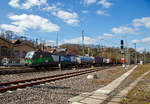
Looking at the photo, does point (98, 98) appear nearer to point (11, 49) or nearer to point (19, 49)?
point (11, 49)

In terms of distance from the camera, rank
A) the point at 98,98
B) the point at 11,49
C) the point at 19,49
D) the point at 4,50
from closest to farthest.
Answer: the point at 98,98
the point at 4,50
the point at 11,49
the point at 19,49

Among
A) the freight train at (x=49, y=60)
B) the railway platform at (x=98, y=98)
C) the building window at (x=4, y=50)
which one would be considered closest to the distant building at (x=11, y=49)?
the building window at (x=4, y=50)

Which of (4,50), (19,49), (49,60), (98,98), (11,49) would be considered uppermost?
(19,49)

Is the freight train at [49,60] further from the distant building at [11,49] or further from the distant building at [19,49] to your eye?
the distant building at [19,49]

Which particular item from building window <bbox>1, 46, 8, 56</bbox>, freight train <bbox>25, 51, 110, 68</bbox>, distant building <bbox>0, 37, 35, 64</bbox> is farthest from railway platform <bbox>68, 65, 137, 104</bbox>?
building window <bbox>1, 46, 8, 56</bbox>

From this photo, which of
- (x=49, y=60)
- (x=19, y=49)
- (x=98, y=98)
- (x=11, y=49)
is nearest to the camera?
(x=98, y=98)

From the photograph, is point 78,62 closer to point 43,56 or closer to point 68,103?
point 43,56

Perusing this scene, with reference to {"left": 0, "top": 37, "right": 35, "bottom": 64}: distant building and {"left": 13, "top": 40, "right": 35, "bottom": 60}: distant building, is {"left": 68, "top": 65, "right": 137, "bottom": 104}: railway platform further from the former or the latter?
{"left": 13, "top": 40, "right": 35, "bottom": 60}: distant building

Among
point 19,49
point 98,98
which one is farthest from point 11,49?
point 98,98

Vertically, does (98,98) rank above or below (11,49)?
below

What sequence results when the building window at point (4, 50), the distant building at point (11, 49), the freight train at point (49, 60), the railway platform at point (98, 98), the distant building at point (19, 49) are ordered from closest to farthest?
the railway platform at point (98, 98)
the freight train at point (49, 60)
the distant building at point (11, 49)
the building window at point (4, 50)
the distant building at point (19, 49)

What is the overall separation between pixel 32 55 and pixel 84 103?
16.8 m

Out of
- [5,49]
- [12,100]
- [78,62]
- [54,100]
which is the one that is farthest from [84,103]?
[5,49]

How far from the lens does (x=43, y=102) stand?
5875 mm
